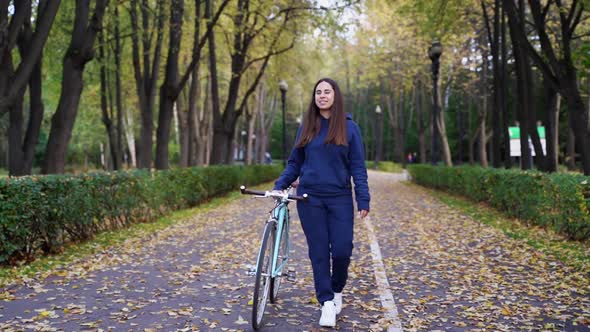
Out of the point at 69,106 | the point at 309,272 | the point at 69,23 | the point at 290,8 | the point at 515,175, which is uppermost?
the point at 290,8

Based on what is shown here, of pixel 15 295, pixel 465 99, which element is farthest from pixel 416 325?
pixel 465 99

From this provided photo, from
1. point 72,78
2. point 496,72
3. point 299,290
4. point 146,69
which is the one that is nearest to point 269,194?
point 299,290

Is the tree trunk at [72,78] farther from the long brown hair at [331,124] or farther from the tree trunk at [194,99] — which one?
the long brown hair at [331,124]

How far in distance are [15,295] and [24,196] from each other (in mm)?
1817

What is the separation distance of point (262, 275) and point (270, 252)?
10.6 inches

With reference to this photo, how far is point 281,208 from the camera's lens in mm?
5176

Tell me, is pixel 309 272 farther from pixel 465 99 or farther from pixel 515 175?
pixel 465 99

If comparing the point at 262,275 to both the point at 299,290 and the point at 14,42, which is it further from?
the point at 14,42

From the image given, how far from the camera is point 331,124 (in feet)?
16.1

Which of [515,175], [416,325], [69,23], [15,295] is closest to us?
[416,325]

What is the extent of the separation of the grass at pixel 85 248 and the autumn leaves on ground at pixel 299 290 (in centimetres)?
21

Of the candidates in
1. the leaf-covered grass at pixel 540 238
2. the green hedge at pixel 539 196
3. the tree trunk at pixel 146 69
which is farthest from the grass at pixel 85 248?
the green hedge at pixel 539 196

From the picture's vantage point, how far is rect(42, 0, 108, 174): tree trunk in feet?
38.3

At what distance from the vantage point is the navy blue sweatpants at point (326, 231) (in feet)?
16.0
